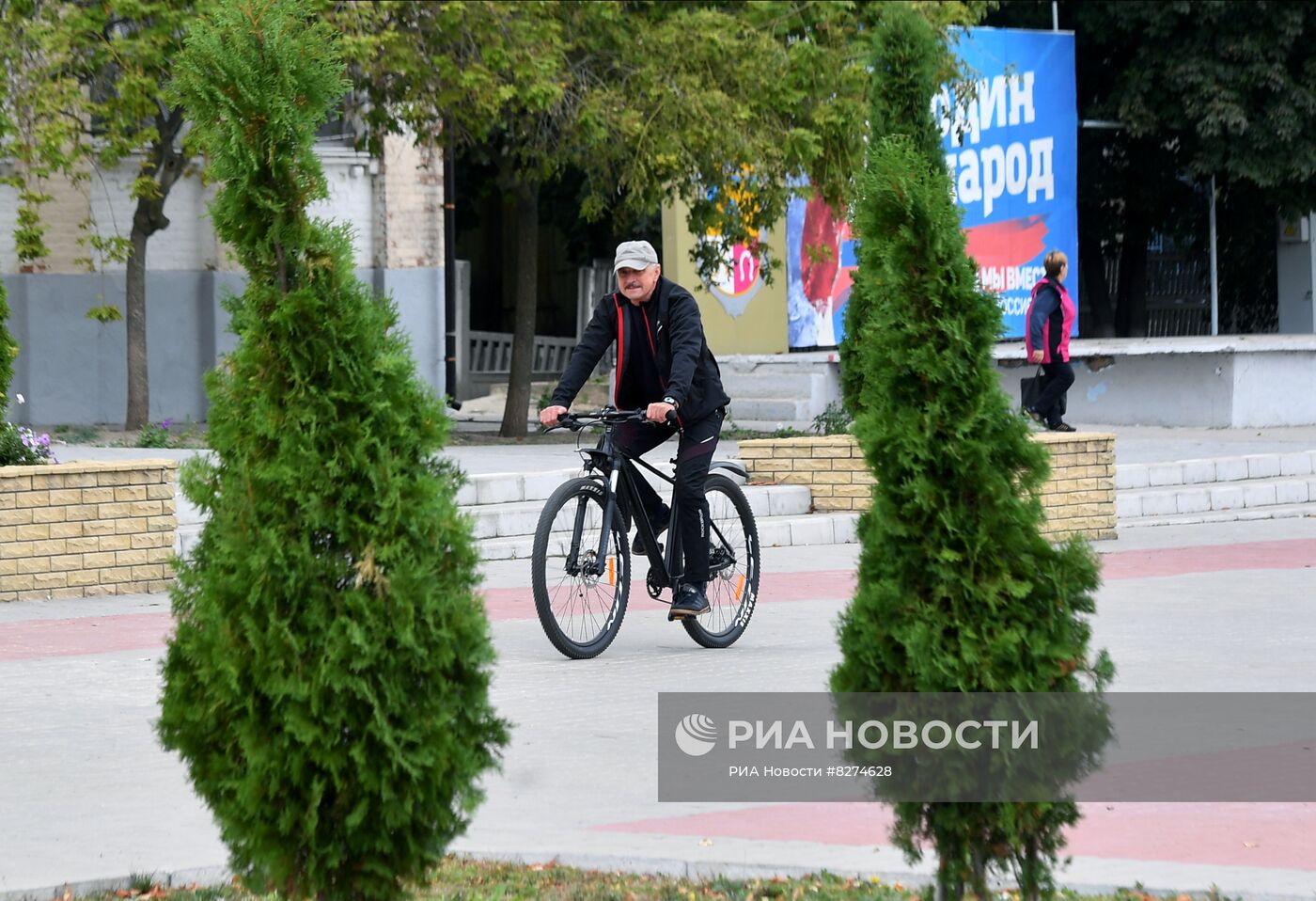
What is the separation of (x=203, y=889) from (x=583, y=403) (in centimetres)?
2224

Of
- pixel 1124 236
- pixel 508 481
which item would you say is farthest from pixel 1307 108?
pixel 508 481

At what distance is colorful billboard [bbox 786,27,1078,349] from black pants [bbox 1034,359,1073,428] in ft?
17.3

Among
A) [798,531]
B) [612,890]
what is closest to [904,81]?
→ [798,531]

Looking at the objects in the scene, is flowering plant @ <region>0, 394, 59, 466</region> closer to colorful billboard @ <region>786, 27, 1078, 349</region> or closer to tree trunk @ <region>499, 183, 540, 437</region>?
tree trunk @ <region>499, 183, 540, 437</region>

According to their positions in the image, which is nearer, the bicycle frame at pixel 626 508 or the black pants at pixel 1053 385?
the bicycle frame at pixel 626 508

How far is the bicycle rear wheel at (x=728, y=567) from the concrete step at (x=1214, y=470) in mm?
7045

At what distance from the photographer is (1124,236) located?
3119cm

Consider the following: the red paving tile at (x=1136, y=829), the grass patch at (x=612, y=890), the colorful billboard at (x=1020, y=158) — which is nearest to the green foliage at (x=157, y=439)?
the colorful billboard at (x=1020, y=158)

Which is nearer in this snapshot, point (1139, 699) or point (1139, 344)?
point (1139, 699)

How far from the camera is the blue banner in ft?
81.2

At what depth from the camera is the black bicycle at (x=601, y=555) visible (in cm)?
828

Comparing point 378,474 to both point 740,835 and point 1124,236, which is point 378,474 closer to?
point 740,835

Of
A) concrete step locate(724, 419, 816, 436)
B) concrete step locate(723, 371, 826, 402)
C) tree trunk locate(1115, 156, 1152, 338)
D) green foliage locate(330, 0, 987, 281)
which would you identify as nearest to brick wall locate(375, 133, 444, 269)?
green foliage locate(330, 0, 987, 281)

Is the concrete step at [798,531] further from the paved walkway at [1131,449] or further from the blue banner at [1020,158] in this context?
the blue banner at [1020,158]
